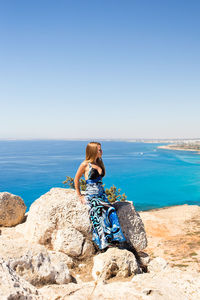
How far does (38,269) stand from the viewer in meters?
4.55

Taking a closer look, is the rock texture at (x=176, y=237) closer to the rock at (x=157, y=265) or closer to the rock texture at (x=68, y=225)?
the rock at (x=157, y=265)

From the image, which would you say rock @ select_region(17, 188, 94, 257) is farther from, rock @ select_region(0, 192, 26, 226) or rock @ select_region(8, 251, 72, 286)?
rock @ select_region(0, 192, 26, 226)

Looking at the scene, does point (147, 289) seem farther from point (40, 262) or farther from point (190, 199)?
point (190, 199)

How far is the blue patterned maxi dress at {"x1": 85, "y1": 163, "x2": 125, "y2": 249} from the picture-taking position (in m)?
6.19

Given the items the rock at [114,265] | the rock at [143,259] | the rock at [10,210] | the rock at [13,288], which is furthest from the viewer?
the rock at [10,210]

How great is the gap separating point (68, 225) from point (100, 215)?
4.00 feet

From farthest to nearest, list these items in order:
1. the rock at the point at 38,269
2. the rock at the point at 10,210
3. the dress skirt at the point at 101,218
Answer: the rock at the point at 10,210, the dress skirt at the point at 101,218, the rock at the point at 38,269

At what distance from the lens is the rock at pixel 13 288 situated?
2826 millimetres

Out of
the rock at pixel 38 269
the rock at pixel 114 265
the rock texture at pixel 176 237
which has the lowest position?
the rock texture at pixel 176 237

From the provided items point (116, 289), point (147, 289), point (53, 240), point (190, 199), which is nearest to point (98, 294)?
point (116, 289)

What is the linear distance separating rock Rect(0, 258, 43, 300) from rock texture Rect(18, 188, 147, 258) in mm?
3415

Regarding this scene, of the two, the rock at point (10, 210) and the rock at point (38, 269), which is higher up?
the rock at point (38, 269)

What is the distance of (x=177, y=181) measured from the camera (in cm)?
7381

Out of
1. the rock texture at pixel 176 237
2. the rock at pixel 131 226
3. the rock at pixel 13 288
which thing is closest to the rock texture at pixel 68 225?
the rock at pixel 131 226
